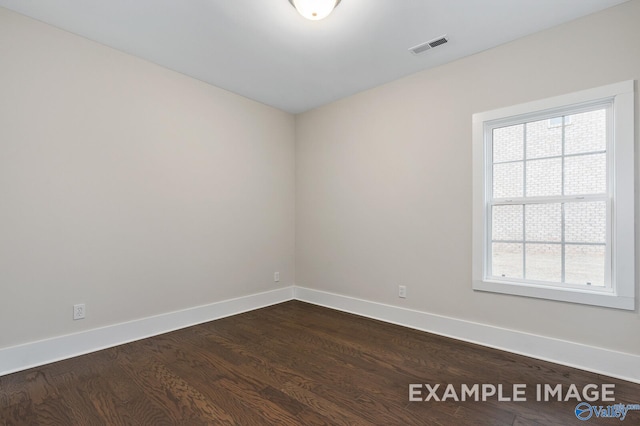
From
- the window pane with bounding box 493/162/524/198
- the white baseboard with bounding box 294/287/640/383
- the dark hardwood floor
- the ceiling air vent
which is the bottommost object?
the dark hardwood floor

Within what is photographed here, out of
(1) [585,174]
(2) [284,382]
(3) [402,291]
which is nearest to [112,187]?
(2) [284,382]

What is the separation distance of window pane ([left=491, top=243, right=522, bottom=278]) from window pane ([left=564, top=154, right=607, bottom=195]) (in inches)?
25.0

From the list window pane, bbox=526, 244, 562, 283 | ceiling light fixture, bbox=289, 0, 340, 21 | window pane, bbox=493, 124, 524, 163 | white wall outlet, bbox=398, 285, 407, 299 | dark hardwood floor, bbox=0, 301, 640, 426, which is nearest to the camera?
dark hardwood floor, bbox=0, 301, 640, 426

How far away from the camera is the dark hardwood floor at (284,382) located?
1.79 m

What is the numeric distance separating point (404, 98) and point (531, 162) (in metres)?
1.43

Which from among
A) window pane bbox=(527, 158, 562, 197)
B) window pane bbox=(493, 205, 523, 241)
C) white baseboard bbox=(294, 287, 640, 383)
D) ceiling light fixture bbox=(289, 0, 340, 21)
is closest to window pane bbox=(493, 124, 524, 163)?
window pane bbox=(527, 158, 562, 197)

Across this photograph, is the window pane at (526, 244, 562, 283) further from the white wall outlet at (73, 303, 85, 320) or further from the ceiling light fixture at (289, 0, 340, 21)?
the white wall outlet at (73, 303, 85, 320)

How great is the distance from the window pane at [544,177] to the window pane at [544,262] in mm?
466

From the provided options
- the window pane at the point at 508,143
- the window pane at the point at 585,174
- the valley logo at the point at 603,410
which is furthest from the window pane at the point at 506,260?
the valley logo at the point at 603,410

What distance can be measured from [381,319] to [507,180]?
6.50ft

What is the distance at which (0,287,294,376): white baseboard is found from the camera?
7.67 ft

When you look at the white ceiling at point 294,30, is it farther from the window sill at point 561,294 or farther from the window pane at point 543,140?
the window sill at point 561,294

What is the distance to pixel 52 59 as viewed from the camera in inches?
99.3

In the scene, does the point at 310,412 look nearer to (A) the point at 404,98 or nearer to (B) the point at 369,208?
(B) the point at 369,208
